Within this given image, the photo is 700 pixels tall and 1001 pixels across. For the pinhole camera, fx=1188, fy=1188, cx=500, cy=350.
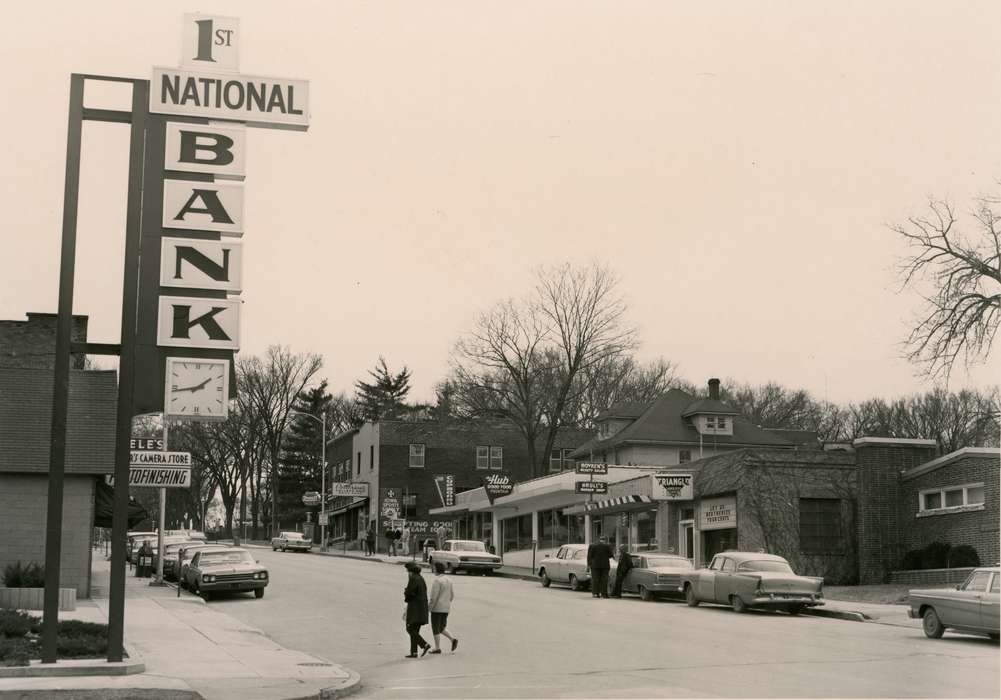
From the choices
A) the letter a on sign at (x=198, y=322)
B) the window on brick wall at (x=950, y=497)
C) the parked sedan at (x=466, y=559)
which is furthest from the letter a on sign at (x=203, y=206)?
the parked sedan at (x=466, y=559)

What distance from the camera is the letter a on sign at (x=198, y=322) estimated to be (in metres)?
15.5

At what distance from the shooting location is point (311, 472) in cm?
10144

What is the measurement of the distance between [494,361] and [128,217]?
4679 cm

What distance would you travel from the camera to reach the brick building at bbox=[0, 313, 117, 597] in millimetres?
26109

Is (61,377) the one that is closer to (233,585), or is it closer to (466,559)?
(233,585)

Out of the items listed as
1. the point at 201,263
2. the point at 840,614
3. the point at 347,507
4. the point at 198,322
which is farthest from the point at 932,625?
the point at 347,507

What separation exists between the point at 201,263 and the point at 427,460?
6083cm

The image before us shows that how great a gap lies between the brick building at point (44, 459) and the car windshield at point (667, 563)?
14.0 m

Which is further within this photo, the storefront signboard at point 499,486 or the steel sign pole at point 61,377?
the storefront signboard at point 499,486

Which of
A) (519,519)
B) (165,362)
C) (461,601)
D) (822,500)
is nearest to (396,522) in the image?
(519,519)

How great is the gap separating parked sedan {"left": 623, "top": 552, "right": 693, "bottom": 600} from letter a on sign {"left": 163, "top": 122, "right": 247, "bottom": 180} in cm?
1808

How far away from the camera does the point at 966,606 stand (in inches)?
769

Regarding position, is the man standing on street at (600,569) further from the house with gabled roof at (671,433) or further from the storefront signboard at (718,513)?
the house with gabled roof at (671,433)

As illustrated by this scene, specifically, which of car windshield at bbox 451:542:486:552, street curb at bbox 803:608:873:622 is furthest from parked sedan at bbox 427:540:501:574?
street curb at bbox 803:608:873:622
